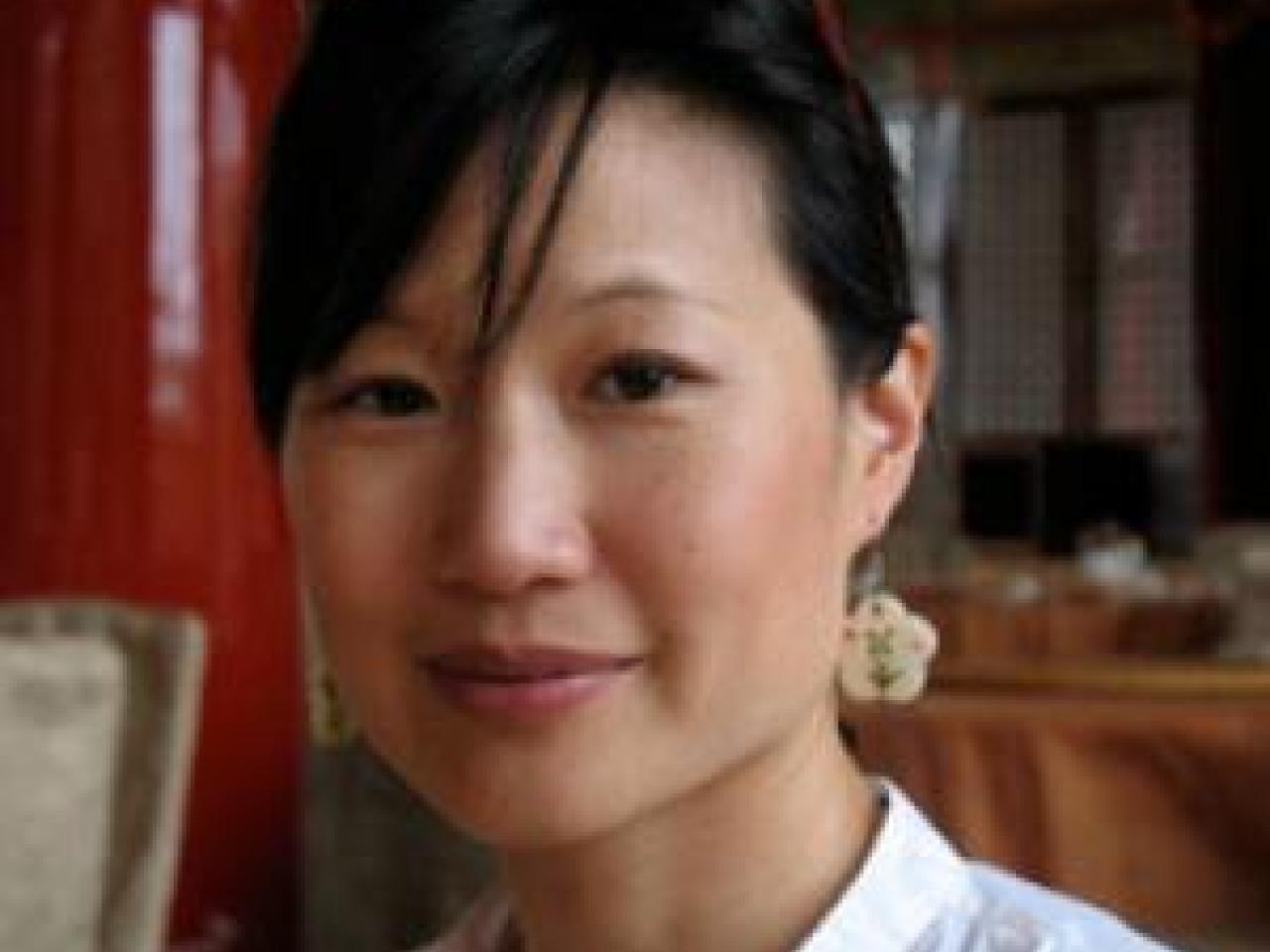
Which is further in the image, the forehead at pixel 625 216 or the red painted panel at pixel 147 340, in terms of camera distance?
the red painted panel at pixel 147 340

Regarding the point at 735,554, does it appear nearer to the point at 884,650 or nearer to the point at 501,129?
the point at 501,129

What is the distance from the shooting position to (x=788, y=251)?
2.74ft

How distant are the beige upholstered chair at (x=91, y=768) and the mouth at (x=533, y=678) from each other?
1.63ft

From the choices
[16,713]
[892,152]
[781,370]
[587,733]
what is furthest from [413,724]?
[16,713]

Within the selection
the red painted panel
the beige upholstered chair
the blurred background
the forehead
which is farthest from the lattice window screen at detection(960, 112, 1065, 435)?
the forehead

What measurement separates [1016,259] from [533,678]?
8880 millimetres

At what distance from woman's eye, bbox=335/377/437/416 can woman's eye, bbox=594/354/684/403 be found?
0.21 feet

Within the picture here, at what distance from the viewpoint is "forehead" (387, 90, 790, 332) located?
78 cm

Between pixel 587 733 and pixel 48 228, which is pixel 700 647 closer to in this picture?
pixel 587 733

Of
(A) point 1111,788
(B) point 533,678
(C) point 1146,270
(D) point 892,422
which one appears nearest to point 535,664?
(B) point 533,678

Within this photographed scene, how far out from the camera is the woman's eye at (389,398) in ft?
2.64

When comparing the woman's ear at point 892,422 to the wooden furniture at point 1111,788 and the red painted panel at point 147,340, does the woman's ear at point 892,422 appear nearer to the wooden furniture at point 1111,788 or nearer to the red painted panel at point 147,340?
the red painted panel at point 147,340

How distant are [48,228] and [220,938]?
23.9 inches

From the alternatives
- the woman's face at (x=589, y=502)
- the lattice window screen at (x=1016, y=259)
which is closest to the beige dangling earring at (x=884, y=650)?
the woman's face at (x=589, y=502)
